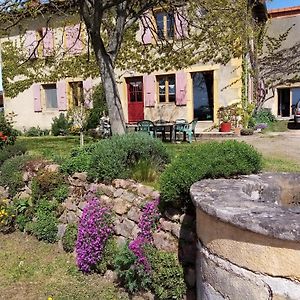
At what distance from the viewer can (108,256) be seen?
489 centimetres

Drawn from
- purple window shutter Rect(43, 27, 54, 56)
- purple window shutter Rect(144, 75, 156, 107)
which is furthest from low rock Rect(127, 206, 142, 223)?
purple window shutter Rect(43, 27, 54, 56)

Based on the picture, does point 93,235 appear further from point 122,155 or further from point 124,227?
point 122,155

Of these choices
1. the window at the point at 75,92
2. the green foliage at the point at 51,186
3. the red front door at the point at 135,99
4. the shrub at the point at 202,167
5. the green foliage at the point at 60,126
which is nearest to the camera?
the shrub at the point at 202,167

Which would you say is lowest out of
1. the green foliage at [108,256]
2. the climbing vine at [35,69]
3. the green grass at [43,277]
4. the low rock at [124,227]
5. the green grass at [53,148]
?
the green grass at [43,277]

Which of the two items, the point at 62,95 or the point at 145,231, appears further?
the point at 62,95

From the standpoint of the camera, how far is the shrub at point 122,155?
213 inches

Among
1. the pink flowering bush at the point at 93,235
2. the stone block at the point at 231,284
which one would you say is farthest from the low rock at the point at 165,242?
the stone block at the point at 231,284

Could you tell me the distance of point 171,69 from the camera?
15.7 m

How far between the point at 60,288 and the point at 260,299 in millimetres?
2813

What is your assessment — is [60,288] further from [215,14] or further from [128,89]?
[128,89]

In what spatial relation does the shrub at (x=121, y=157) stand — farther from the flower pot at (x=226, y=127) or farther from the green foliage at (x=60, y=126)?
the green foliage at (x=60, y=126)

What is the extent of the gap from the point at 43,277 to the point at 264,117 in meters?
14.4

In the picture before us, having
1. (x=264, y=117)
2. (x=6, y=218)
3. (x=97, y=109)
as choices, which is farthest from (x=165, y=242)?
(x=264, y=117)

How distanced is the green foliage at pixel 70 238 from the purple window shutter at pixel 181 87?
1051 cm
